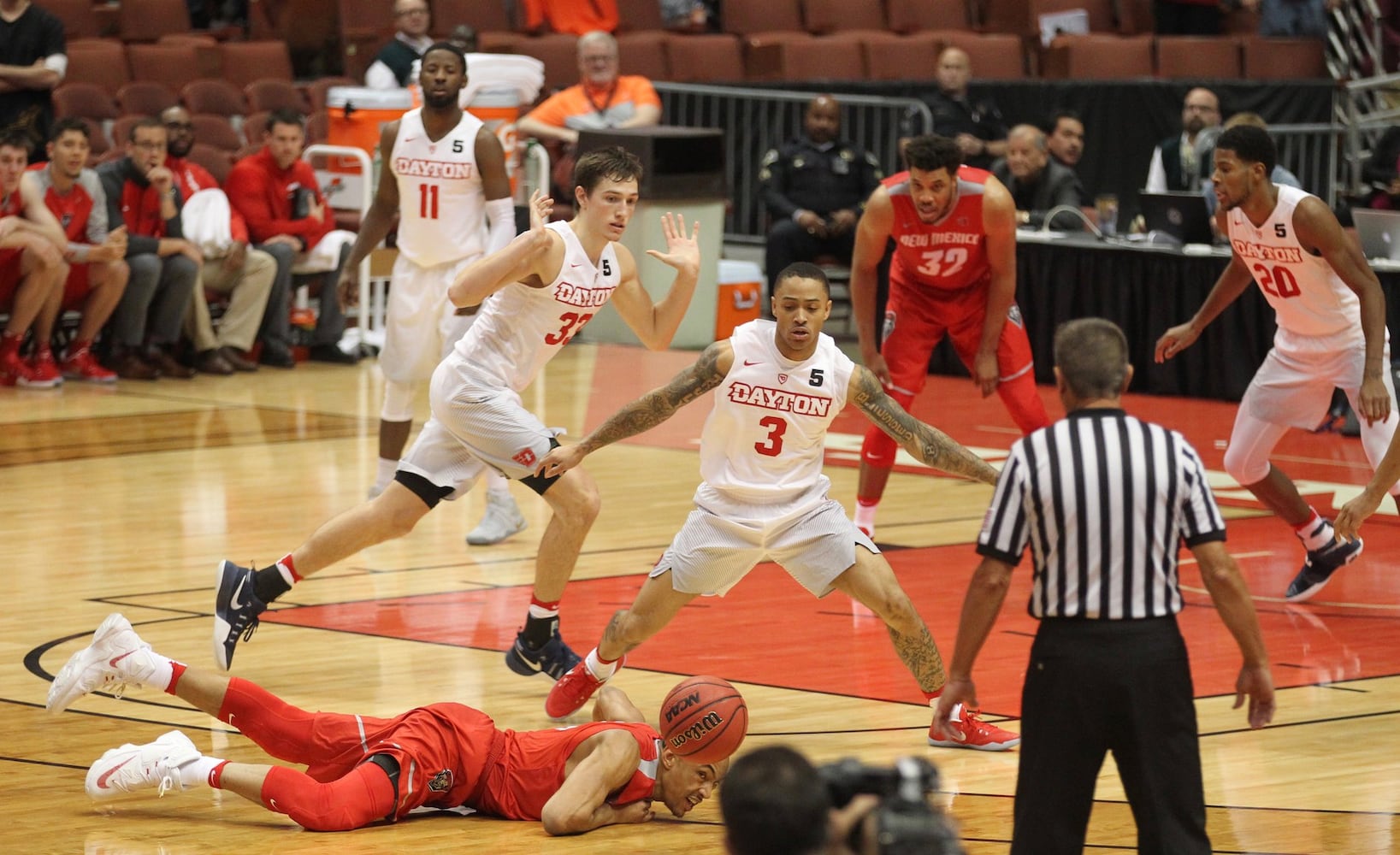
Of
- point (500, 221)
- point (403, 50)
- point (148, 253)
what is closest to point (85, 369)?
point (148, 253)

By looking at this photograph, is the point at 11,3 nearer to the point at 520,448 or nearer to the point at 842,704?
the point at 520,448

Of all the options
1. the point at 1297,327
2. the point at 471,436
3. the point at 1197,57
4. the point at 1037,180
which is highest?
the point at 1197,57

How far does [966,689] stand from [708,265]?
460 inches

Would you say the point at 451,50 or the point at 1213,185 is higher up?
the point at 451,50

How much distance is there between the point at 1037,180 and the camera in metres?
15.5

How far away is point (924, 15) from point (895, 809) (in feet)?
58.2

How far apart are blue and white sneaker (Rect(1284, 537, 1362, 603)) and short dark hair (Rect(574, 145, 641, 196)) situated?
3.52m

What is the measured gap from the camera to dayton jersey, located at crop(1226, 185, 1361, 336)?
808cm

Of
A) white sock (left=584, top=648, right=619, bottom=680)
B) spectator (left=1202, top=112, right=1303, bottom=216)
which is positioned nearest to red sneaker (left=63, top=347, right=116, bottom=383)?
spectator (left=1202, top=112, right=1303, bottom=216)

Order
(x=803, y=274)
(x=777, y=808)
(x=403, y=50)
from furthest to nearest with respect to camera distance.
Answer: (x=403, y=50) < (x=803, y=274) < (x=777, y=808)

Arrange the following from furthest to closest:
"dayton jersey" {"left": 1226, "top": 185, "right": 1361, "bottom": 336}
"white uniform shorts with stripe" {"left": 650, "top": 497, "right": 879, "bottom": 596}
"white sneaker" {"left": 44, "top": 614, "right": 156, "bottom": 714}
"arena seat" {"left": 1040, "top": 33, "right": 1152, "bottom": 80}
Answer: "arena seat" {"left": 1040, "top": 33, "right": 1152, "bottom": 80}
"dayton jersey" {"left": 1226, "top": 185, "right": 1361, "bottom": 336}
"white uniform shorts with stripe" {"left": 650, "top": 497, "right": 879, "bottom": 596}
"white sneaker" {"left": 44, "top": 614, "right": 156, "bottom": 714}

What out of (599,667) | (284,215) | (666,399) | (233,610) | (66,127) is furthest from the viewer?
(284,215)

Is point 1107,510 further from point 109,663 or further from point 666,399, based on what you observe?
point 109,663

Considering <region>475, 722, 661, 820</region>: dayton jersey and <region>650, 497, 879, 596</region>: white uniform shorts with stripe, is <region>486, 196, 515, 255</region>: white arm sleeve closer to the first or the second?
<region>650, 497, 879, 596</region>: white uniform shorts with stripe
